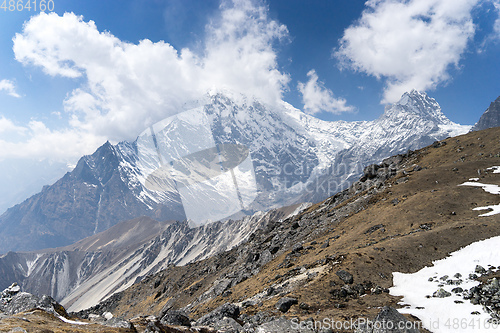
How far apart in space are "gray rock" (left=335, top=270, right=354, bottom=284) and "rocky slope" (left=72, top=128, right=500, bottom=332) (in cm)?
11

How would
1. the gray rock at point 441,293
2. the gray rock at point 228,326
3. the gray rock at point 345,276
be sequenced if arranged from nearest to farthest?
the gray rock at point 228,326 < the gray rock at point 441,293 < the gray rock at point 345,276

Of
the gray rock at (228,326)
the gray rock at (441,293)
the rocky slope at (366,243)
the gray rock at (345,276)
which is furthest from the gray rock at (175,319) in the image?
the gray rock at (441,293)

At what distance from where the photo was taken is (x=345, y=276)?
100 feet

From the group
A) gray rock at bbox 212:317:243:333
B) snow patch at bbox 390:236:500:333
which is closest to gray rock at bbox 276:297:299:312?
gray rock at bbox 212:317:243:333

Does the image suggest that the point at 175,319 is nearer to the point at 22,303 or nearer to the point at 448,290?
the point at 22,303

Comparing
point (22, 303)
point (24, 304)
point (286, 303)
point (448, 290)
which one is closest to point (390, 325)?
point (286, 303)

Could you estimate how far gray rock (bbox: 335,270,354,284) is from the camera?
29967mm

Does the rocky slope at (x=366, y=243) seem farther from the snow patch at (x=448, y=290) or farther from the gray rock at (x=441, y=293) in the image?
the gray rock at (x=441, y=293)

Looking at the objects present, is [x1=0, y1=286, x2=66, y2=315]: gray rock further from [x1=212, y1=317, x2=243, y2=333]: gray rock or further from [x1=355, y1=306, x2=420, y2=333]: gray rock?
[x1=355, y1=306, x2=420, y2=333]: gray rock

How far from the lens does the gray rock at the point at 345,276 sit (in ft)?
98.3

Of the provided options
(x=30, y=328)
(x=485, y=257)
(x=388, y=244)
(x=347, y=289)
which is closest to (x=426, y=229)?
(x=388, y=244)

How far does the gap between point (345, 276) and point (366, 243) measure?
15135mm

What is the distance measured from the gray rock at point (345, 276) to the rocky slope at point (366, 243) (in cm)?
11

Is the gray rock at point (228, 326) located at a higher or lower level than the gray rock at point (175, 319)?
lower
